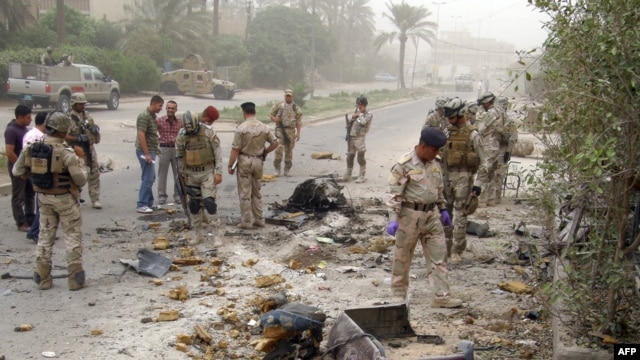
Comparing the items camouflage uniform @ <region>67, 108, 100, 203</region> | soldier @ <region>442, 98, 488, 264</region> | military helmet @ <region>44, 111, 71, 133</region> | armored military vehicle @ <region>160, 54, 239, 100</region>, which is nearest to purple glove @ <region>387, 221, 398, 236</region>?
soldier @ <region>442, 98, 488, 264</region>

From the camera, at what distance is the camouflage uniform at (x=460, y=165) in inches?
283

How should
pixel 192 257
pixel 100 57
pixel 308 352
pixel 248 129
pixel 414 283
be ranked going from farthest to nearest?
pixel 100 57
pixel 248 129
pixel 192 257
pixel 414 283
pixel 308 352

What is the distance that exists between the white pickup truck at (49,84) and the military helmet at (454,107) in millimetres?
19405

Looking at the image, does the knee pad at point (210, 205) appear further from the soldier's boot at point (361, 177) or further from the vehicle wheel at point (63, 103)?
the vehicle wheel at point (63, 103)

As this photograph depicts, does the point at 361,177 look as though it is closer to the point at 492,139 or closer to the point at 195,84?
the point at 492,139

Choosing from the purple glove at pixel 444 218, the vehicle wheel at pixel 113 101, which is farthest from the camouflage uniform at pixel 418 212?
the vehicle wheel at pixel 113 101

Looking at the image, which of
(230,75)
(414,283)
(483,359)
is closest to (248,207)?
(414,283)

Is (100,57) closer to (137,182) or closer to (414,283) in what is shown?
(137,182)

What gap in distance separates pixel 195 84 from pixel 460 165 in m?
30.9

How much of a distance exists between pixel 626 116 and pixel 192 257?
5.06 metres

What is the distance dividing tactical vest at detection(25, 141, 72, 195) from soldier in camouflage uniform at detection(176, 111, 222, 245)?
1.94m

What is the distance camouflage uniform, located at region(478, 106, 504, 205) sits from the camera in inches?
427

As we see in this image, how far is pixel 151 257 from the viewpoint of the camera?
725 centimetres

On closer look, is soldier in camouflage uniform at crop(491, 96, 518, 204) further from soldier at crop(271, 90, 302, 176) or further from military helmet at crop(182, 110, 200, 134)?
military helmet at crop(182, 110, 200, 134)
